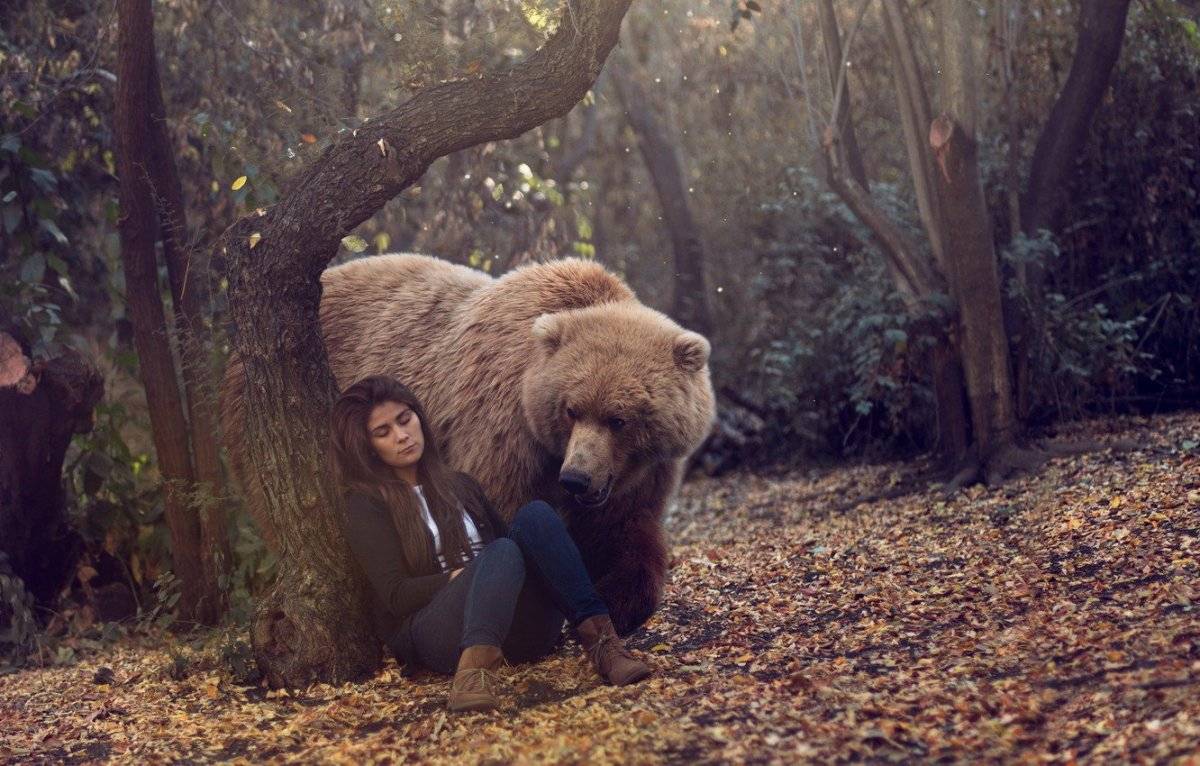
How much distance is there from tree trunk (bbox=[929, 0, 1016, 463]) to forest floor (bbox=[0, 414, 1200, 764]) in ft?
1.85

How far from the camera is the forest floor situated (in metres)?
3.35

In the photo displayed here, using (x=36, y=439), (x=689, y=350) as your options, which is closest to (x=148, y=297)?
(x=36, y=439)

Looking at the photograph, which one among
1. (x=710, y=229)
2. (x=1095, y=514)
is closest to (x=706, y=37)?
(x=710, y=229)

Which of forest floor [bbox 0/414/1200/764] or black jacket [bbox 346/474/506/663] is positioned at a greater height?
black jacket [bbox 346/474/506/663]

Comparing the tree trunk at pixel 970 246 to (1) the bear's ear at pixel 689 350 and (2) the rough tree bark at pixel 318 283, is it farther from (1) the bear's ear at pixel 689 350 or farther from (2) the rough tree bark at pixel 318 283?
(2) the rough tree bark at pixel 318 283

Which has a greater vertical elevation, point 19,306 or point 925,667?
point 19,306

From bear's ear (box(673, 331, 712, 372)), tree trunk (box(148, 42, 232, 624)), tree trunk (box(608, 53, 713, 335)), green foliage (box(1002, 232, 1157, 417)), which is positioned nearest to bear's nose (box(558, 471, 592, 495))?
bear's ear (box(673, 331, 712, 372))

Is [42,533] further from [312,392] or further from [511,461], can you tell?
[511,461]

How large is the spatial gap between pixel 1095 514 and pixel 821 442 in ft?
14.1

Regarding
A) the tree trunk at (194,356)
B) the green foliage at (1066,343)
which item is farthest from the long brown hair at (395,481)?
the green foliage at (1066,343)

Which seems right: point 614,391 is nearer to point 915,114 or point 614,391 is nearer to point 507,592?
point 507,592

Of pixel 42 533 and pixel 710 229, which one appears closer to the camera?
pixel 42 533

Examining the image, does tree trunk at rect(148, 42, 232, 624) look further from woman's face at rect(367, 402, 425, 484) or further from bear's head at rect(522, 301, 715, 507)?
bear's head at rect(522, 301, 715, 507)

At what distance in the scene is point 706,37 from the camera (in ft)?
44.6
